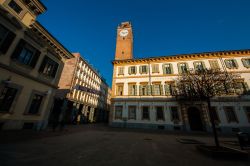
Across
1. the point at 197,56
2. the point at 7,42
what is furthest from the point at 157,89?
the point at 7,42

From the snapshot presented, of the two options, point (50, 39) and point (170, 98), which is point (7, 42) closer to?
point (50, 39)

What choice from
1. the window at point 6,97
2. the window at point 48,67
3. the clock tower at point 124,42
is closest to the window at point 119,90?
the clock tower at point 124,42

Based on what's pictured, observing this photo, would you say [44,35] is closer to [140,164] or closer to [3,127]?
[3,127]

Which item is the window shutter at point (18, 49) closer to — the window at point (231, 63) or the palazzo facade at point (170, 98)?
the palazzo facade at point (170, 98)

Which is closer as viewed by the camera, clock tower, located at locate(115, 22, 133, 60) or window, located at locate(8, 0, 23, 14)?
window, located at locate(8, 0, 23, 14)

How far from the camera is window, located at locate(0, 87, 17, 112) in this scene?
9546 mm

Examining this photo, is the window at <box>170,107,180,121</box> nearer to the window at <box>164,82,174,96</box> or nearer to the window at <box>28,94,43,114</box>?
the window at <box>164,82,174,96</box>

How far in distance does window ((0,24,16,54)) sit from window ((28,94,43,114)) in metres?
4.91

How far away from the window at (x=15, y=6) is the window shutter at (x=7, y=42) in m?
2.80

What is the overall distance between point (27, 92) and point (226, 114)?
86.3 feet

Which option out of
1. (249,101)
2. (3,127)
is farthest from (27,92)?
(249,101)

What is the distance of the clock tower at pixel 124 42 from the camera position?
30.4 meters

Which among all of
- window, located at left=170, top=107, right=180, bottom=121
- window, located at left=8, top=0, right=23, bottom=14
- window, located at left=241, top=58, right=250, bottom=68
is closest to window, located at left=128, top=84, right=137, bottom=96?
window, located at left=170, top=107, right=180, bottom=121

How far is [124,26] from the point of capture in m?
36.6
